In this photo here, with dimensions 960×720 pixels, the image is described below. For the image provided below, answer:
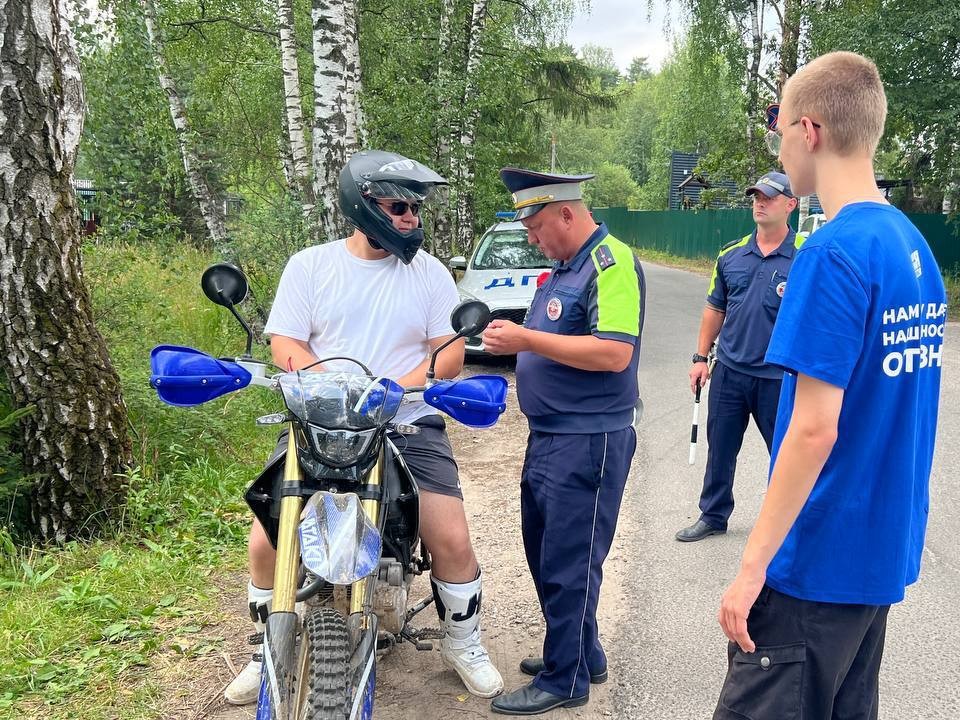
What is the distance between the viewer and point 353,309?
313 centimetres

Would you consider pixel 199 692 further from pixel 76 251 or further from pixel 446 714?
pixel 76 251

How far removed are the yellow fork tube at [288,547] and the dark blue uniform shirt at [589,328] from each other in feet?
3.55

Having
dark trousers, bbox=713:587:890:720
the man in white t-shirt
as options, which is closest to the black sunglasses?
the man in white t-shirt

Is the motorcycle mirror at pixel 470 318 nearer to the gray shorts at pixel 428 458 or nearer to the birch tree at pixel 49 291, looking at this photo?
the gray shorts at pixel 428 458

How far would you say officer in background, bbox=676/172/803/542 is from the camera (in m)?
4.60

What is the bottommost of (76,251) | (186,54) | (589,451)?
(589,451)

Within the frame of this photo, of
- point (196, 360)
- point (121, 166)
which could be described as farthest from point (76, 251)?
point (121, 166)

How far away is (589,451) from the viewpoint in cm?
304

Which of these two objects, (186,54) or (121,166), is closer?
(121,166)

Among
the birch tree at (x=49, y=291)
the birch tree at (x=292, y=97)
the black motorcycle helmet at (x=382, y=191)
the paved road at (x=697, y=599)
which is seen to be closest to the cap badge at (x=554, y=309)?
the black motorcycle helmet at (x=382, y=191)

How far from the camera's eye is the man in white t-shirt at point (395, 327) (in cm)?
300

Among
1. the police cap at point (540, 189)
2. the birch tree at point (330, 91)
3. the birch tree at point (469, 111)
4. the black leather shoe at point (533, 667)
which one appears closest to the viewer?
the police cap at point (540, 189)

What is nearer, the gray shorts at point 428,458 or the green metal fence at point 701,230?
the gray shorts at point 428,458

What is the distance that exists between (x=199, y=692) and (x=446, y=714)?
3.44ft
